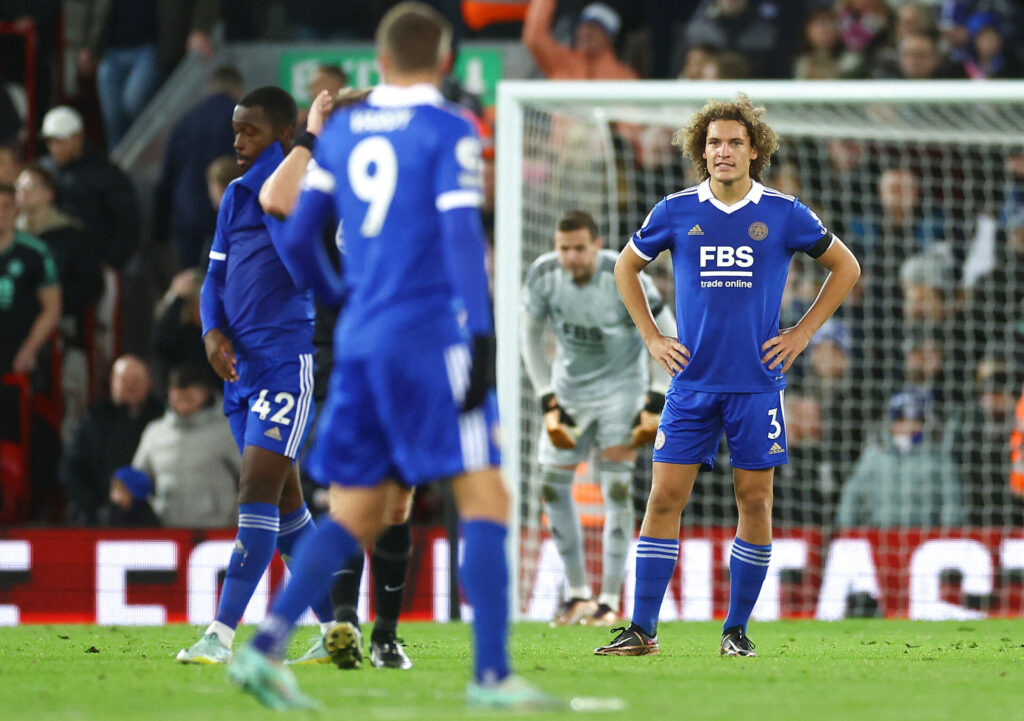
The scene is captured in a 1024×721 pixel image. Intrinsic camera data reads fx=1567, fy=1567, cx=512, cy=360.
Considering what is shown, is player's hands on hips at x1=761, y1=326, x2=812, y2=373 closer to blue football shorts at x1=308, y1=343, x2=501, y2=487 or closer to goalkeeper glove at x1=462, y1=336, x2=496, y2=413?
blue football shorts at x1=308, y1=343, x2=501, y2=487

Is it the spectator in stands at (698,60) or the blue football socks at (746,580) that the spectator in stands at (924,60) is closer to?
the spectator in stands at (698,60)

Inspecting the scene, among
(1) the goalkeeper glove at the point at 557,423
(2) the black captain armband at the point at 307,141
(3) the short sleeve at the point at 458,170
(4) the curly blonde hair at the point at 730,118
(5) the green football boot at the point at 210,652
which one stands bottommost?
(5) the green football boot at the point at 210,652

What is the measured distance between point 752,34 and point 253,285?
25.3ft

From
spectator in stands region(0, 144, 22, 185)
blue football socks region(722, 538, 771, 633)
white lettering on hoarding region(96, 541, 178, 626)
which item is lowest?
white lettering on hoarding region(96, 541, 178, 626)

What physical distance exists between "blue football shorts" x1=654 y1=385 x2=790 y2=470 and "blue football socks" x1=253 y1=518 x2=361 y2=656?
7.08ft

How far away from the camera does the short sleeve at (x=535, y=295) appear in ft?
30.2

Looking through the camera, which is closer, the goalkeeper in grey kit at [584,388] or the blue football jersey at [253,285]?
the blue football jersey at [253,285]

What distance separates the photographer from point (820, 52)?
12.4 metres

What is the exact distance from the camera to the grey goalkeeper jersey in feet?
30.1

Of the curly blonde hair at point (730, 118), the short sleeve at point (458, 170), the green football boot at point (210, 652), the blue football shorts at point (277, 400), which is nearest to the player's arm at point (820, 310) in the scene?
the curly blonde hair at point (730, 118)

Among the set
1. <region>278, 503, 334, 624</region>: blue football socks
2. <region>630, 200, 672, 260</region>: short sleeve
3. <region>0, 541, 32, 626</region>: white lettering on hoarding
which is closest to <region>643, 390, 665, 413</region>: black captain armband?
<region>630, 200, 672, 260</region>: short sleeve

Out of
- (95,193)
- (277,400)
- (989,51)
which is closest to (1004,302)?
(989,51)

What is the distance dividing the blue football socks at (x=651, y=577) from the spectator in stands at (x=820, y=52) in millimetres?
6621

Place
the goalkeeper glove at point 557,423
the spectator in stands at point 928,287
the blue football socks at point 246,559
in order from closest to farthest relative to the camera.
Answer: the blue football socks at point 246,559 → the goalkeeper glove at point 557,423 → the spectator in stands at point 928,287
